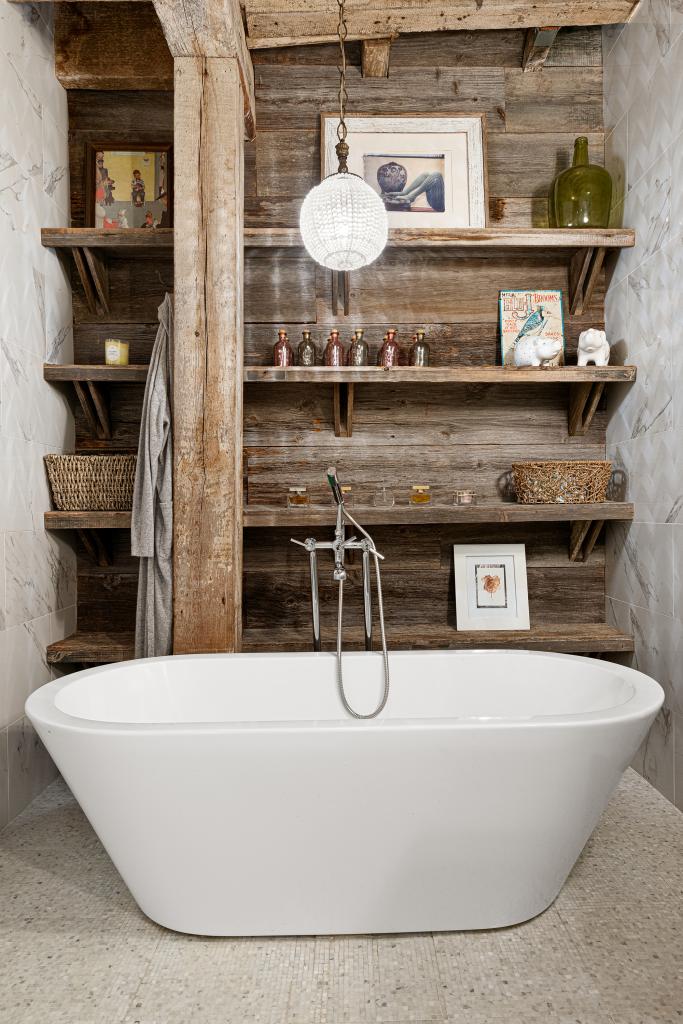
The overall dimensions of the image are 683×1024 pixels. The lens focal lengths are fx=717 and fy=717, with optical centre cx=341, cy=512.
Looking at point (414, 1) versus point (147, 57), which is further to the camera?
point (147, 57)

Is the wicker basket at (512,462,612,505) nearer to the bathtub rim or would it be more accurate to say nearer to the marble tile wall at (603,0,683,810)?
the marble tile wall at (603,0,683,810)

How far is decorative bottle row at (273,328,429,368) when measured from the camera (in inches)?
102

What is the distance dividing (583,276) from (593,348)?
32cm

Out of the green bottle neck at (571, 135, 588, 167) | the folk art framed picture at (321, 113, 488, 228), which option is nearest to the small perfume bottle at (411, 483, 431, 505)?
the folk art framed picture at (321, 113, 488, 228)

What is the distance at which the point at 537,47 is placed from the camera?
8.86 ft

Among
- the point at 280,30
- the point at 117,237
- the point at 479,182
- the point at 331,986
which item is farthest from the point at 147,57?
the point at 331,986

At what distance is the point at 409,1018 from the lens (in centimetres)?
136

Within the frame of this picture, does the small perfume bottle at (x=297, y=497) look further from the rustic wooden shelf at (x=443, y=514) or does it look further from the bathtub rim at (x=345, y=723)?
the bathtub rim at (x=345, y=723)

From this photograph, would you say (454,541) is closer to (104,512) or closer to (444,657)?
(444,657)

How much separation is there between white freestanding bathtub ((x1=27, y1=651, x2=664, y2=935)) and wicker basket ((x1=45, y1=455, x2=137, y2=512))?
953mm

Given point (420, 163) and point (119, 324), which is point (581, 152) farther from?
point (119, 324)

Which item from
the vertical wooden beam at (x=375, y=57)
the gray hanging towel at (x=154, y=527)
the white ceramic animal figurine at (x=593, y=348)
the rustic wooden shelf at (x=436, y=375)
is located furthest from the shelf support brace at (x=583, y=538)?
the vertical wooden beam at (x=375, y=57)

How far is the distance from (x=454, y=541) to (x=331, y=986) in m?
1.68

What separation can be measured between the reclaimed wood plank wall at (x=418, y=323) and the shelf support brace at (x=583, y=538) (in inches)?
1.8
